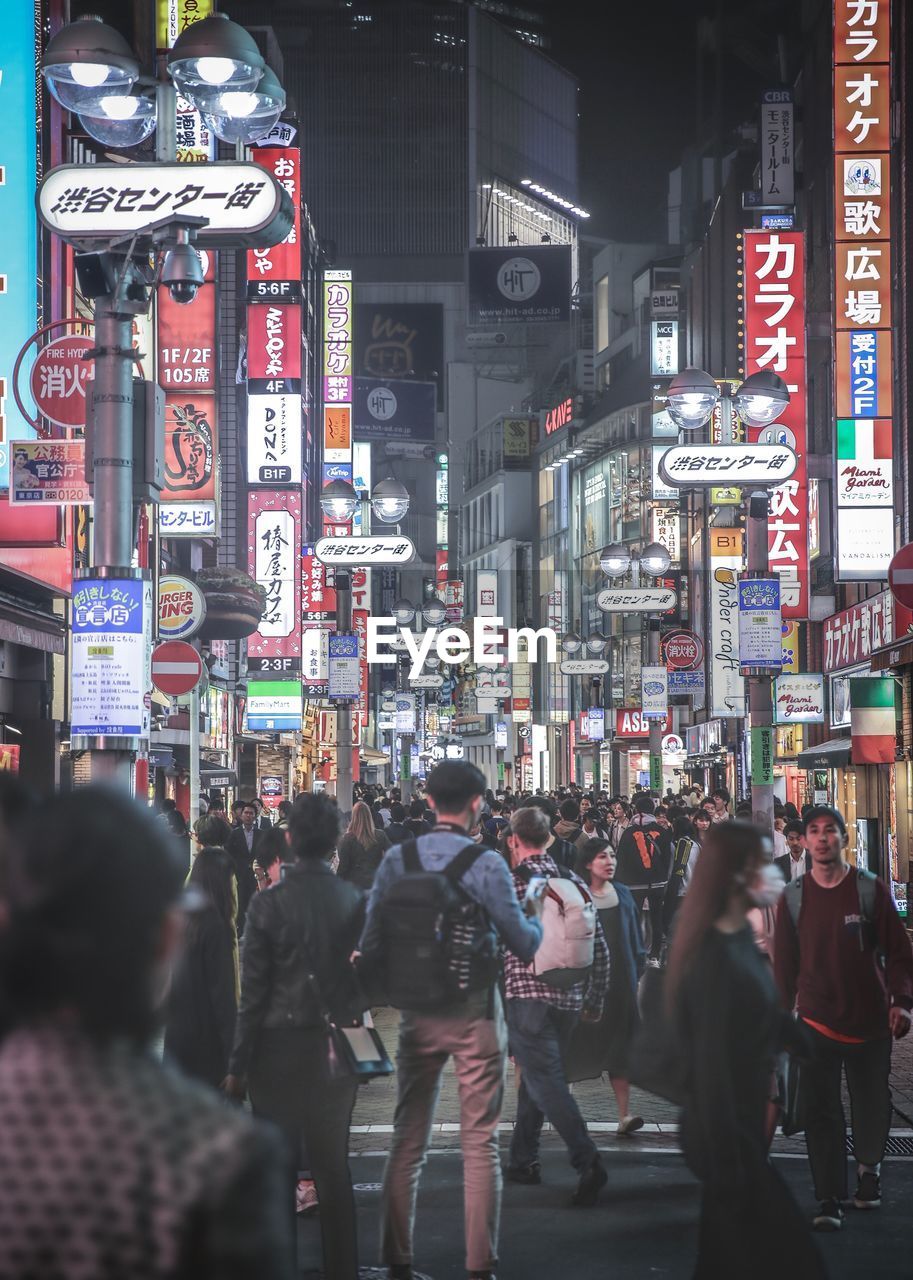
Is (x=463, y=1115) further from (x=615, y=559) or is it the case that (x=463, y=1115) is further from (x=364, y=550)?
(x=615, y=559)

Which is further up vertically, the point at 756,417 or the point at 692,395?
the point at 692,395

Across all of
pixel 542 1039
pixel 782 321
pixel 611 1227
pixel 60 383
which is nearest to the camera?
pixel 611 1227

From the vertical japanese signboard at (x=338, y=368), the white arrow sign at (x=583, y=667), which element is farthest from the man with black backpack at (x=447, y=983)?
the vertical japanese signboard at (x=338, y=368)

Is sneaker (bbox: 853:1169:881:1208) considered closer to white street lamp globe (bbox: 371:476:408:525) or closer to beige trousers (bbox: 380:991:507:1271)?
beige trousers (bbox: 380:991:507:1271)

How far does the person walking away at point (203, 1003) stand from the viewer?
24.9 ft

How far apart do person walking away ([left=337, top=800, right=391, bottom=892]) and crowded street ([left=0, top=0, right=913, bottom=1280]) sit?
0.14ft

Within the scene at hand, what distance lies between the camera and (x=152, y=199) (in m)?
9.83

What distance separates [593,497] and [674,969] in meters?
83.3

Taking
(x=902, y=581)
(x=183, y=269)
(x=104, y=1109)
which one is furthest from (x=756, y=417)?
(x=104, y=1109)

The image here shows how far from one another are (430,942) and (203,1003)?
146 cm

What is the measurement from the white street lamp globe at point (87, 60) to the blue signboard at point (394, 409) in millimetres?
98866

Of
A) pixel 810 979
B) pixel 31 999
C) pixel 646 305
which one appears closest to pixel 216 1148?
pixel 31 999

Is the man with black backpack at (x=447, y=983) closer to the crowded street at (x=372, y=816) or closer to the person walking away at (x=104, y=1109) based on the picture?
the crowded street at (x=372, y=816)

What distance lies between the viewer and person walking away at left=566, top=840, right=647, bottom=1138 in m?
10.5
